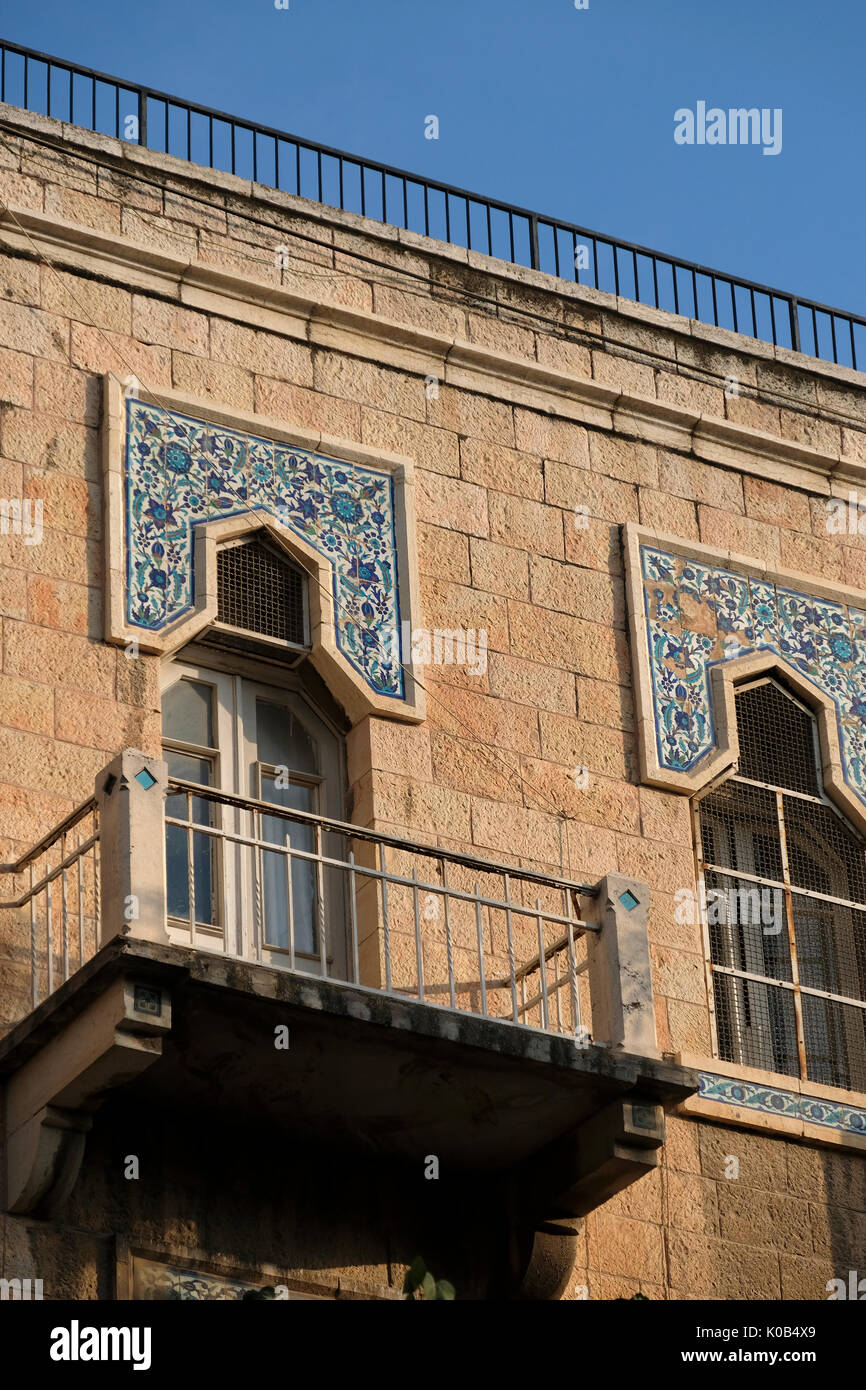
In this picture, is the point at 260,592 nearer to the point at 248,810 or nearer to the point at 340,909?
the point at 340,909

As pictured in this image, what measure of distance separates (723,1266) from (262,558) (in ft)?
11.6

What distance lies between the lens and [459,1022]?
1117 cm

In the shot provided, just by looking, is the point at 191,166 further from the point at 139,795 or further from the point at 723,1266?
the point at 723,1266

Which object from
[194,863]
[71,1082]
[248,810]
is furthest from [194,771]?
[71,1082]

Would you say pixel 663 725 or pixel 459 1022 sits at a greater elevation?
pixel 663 725

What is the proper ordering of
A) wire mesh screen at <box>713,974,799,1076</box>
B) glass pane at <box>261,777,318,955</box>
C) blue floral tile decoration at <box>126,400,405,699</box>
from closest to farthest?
glass pane at <box>261,777,318,955</box> → blue floral tile decoration at <box>126,400,405,699</box> → wire mesh screen at <box>713,974,799,1076</box>

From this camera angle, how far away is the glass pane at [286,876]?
12.3m

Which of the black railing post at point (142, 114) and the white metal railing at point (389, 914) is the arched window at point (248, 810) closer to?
the white metal railing at point (389, 914)

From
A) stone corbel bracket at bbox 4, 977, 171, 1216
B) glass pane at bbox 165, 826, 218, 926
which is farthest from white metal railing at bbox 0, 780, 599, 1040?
stone corbel bracket at bbox 4, 977, 171, 1216

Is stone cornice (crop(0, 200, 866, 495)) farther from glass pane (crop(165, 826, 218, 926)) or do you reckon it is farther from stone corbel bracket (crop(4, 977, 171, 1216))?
stone corbel bracket (crop(4, 977, 171, 1216))

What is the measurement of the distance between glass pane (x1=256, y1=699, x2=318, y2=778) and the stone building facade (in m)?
0.10

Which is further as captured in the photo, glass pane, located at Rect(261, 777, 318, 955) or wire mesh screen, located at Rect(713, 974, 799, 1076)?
wire mesh screen, located at Rect(713, 974, 799, 1076)

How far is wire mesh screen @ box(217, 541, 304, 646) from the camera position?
12727 mm

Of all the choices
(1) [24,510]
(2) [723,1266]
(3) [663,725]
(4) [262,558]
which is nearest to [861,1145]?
(2) [723,1266]
